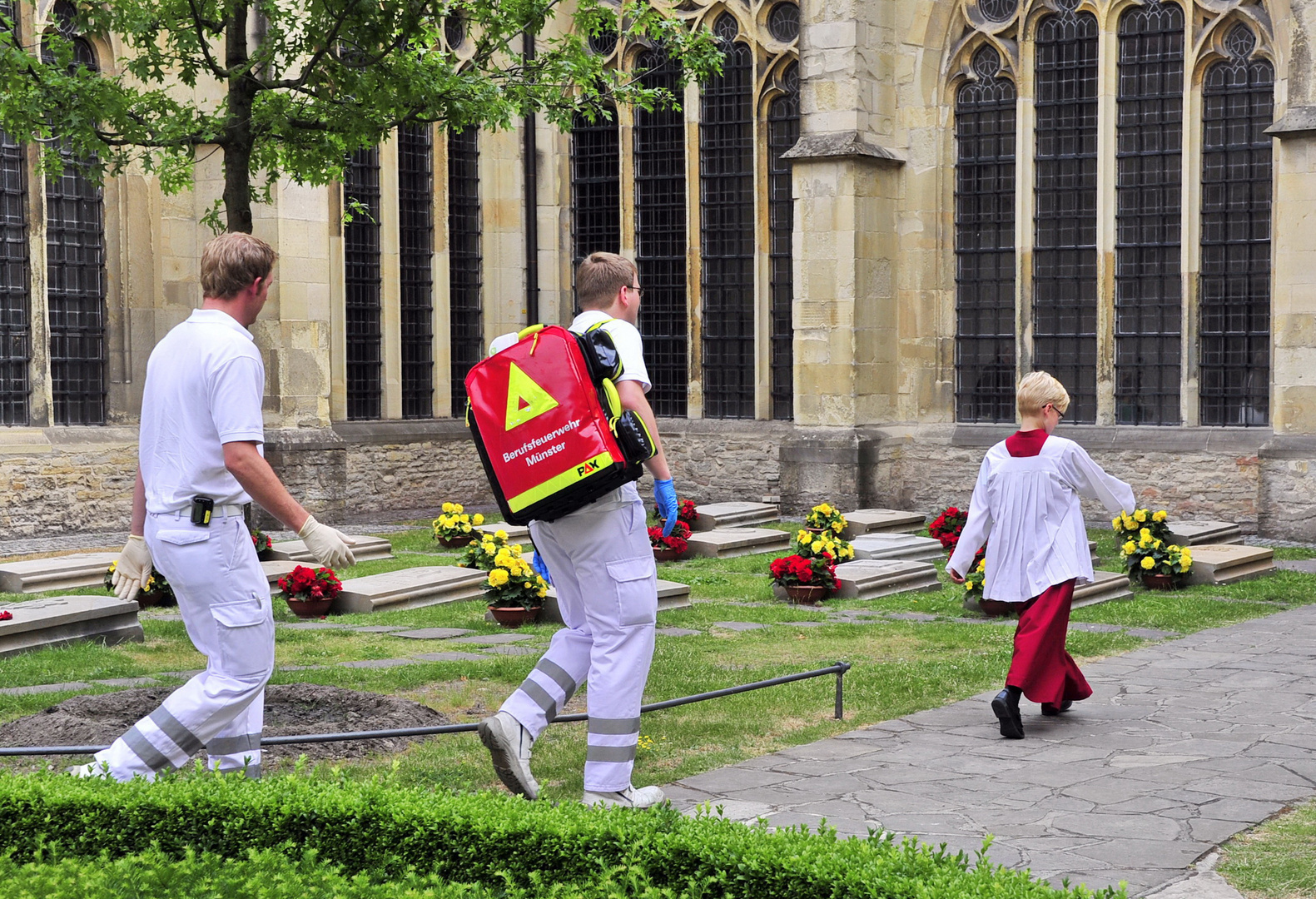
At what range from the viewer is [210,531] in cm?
465

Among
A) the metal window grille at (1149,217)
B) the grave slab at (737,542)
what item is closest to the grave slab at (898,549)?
the grave slab at (737,542)

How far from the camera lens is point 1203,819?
5.30 m

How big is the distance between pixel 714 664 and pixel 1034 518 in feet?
7.43

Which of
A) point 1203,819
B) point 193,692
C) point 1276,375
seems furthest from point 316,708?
point 1276,375

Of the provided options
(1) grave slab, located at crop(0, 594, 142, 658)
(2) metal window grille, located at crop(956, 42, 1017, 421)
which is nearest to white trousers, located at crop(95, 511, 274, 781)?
(1) grave slab, located at crop(0, 594, 142, 658)

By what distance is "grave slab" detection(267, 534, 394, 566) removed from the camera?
13.2 m

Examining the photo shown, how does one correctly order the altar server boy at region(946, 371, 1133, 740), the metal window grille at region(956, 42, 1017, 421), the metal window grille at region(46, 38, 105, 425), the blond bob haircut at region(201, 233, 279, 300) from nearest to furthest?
the blond bob haircut at region(201, 233, 279, 300), the altar server boy at region(946, 371, 1133, 740), the metal window grille at region(46, 38, 105, 425), the metal window grille at region(956, 42, 1017, 421)

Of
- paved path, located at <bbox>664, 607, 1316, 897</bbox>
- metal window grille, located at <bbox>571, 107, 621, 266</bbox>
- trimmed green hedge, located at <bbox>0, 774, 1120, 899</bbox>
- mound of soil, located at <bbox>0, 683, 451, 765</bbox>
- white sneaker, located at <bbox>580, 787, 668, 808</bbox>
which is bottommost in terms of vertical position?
paved path, located at <bbox>664, 607, 1316, 897</bbox>

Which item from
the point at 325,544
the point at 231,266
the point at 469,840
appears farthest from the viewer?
the point at 231,266

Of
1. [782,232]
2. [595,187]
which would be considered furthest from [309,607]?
[595,187]

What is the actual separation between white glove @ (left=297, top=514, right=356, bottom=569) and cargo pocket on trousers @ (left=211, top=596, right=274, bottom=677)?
0.24 metres

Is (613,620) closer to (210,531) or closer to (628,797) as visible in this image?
(628,797)

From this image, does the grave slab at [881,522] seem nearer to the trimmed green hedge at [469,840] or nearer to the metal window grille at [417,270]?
the metal window grille at [417,270]

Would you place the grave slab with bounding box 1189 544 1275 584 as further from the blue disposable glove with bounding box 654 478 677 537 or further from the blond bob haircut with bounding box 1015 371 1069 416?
the blue disposable glove with bounding box 654 478 677 537
